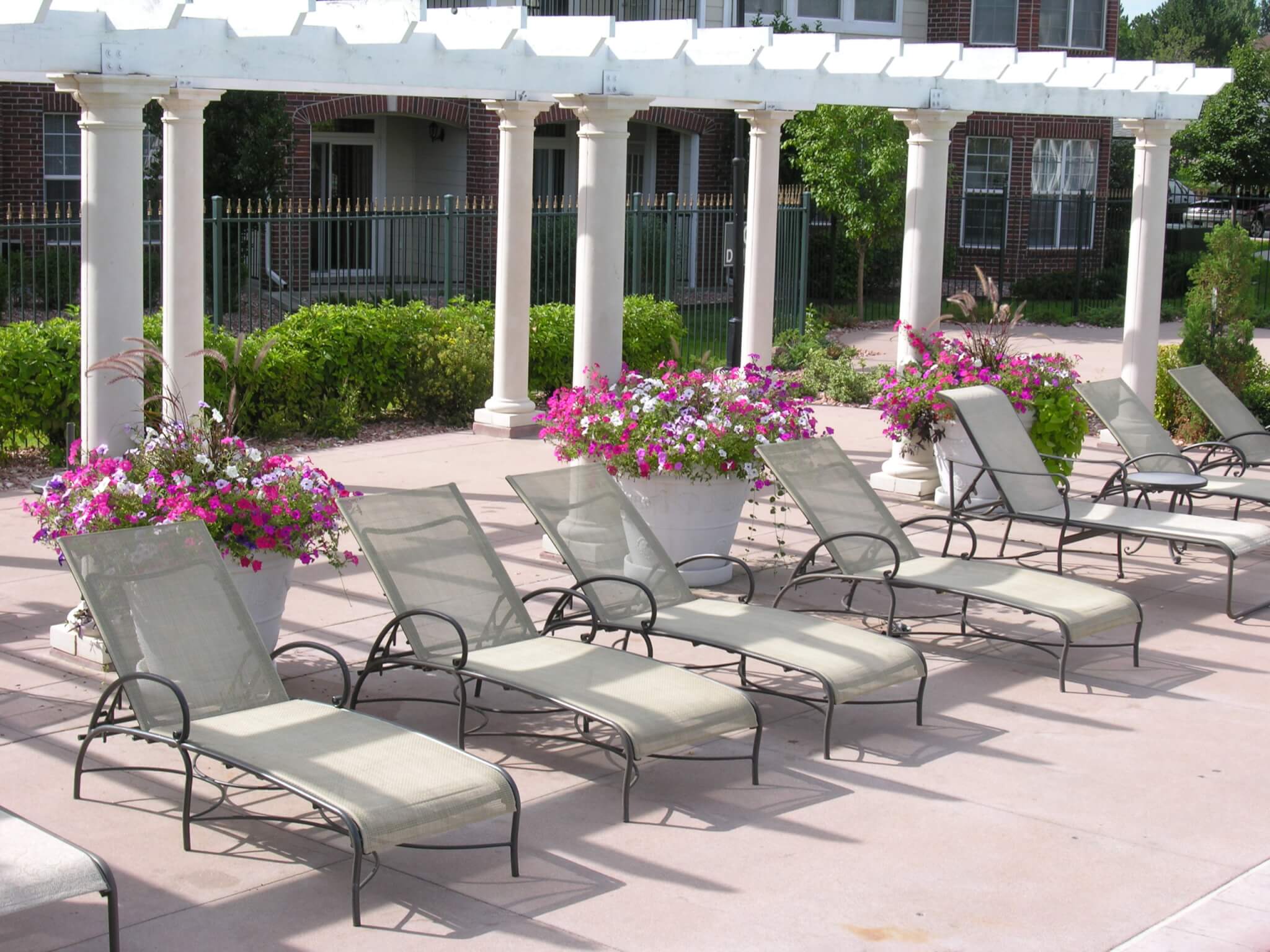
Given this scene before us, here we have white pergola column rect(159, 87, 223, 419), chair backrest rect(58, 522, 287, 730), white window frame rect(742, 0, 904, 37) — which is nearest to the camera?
chair backrest rect(58, 522, 287, 730)

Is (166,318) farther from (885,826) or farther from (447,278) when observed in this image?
(447,278)

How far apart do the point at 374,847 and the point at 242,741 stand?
0.81 m

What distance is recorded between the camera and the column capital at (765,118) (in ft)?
38.6

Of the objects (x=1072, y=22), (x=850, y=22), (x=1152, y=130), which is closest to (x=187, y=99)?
(x=1152, y=130)

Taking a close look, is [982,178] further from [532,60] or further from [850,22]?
[532,60]

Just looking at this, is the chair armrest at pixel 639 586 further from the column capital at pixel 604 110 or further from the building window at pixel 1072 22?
the building window at pixel 1072 22

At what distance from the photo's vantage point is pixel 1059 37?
99.4 feet

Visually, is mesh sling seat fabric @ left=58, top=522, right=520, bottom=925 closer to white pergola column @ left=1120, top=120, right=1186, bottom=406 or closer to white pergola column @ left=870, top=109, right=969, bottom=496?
white pergola column @ left=870, top=109, right=969, bottom=496

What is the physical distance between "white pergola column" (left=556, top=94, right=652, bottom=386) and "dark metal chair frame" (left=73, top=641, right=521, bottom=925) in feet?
14.1

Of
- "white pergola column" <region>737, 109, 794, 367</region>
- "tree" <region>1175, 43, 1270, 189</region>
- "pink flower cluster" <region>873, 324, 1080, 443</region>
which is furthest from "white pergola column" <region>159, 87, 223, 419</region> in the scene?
"tree" <region>1175, 43, 1270, 189</region>

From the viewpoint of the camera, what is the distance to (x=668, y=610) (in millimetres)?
6996

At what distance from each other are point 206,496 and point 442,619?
43.7 inches

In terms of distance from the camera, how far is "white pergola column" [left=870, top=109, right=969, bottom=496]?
11484 millimetres

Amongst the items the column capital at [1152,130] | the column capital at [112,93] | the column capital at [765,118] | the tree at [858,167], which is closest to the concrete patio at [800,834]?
the column capital at [112,93]
